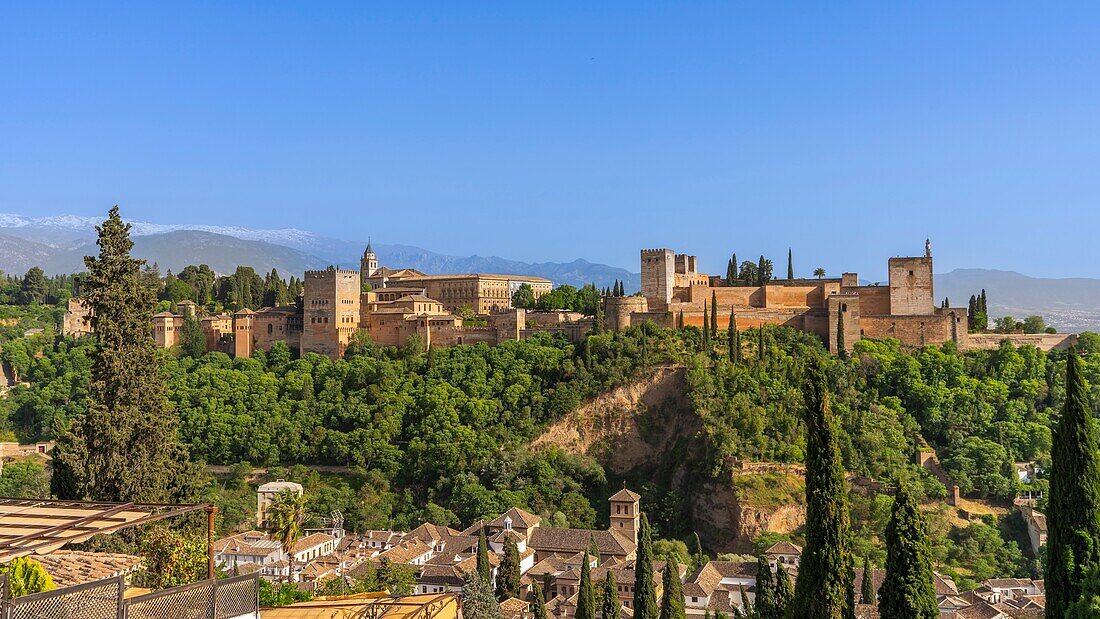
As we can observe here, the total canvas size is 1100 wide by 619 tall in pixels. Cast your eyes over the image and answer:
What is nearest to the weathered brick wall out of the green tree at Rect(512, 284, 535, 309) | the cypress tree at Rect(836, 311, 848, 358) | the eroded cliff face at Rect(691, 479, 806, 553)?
the cypress tree at Rect(836, 311, 848, 358)

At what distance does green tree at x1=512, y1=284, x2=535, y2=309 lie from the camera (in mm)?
66562

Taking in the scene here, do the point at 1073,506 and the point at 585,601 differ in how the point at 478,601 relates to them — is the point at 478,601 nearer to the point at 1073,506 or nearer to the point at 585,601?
the point at 585,601

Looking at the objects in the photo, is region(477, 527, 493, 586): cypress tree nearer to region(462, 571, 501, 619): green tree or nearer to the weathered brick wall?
region(462, 571, 501, 619): green tree

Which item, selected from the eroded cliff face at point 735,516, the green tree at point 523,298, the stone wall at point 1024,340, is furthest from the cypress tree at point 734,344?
the green tree at point 523,298

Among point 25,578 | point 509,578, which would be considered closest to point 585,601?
A: point 509,578

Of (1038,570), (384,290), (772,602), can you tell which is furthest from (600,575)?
(384,290)

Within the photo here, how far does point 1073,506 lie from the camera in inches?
550

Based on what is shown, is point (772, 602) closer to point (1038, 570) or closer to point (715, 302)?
point (1038, 570)

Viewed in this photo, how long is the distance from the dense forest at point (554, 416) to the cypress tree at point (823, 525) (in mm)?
26835

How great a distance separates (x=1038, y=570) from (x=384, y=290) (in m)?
39.7

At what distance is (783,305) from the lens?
178 feet

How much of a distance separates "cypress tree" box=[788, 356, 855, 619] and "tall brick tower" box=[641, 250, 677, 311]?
40.1 m

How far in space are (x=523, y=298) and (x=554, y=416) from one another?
17.4m

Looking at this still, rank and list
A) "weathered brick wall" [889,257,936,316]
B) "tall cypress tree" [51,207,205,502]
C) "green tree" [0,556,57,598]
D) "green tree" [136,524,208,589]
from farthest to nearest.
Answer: "weathered brick wall" [889,257,936,316], "tall cypress tree" [51,207,205,502], "green tree" [136,524,208,589], "green tree" [0,556,57,598]
